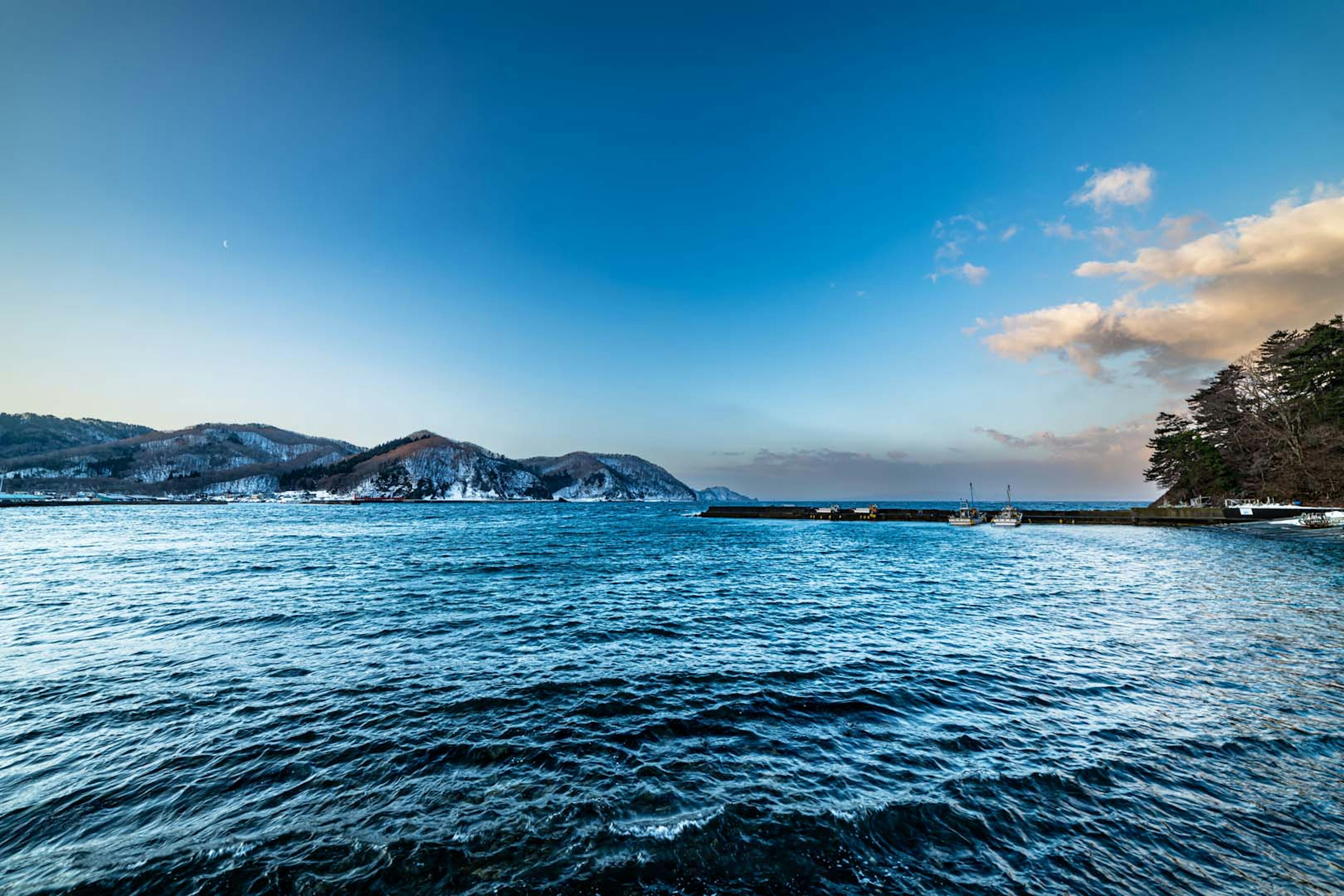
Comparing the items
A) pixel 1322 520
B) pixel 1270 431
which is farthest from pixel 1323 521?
pixel 1270 431

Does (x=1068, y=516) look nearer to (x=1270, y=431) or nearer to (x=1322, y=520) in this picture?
(x=1270, y=431)

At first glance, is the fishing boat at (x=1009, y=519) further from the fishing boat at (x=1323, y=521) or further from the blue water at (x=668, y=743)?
the blue water at (x=668, y=743)

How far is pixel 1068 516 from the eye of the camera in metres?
95.9

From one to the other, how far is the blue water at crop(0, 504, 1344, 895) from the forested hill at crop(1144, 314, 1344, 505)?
6969 cm

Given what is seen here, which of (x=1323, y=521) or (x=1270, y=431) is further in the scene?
(x=1270, y=431)

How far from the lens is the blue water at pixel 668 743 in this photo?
679 cm

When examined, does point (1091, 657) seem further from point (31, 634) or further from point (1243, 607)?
point (31, 634)

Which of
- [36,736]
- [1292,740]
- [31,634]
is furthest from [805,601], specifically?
[31,634]

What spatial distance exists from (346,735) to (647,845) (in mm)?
7438

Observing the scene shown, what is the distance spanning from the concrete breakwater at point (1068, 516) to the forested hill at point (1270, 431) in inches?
307

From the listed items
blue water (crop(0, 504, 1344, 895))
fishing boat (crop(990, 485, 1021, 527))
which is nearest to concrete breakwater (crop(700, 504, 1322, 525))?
fishing boat (crop(990, 485, 1021, 527))

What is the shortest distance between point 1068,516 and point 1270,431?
30517 mm

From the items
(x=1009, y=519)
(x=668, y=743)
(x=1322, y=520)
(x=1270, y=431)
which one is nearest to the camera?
(x=668, y=743)

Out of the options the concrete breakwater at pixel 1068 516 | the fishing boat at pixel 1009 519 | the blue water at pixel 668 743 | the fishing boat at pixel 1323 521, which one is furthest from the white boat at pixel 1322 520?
the blue water at pixel 668 743
